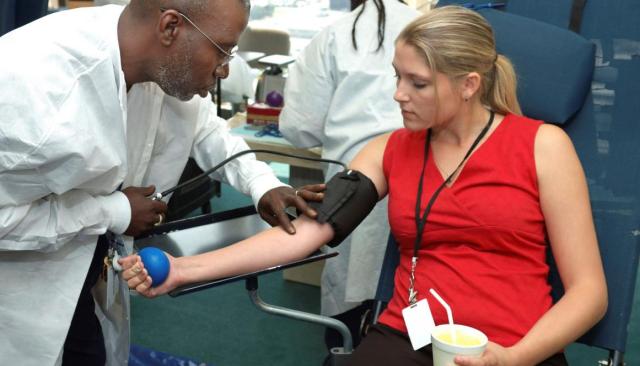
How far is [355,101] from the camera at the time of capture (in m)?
2.29

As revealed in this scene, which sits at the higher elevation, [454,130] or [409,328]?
[454,130]

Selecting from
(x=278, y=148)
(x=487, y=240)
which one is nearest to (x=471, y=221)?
(x=487, y=240)

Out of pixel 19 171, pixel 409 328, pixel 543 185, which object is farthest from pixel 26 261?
pixel 543 185

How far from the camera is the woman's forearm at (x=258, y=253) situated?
5.00 ft

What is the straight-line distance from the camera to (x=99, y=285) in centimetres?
181

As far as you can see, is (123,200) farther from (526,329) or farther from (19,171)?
(526,329)

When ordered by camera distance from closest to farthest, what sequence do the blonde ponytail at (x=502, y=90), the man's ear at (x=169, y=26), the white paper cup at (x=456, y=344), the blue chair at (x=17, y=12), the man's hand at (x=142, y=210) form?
the white paper cup at (x=456, y=344), the man's ear at (x=169, y=26), the man's hand at (x=142, y=210), the blonde ponytail at (x=502, y=90), the blue chair at (x=17, y=12)

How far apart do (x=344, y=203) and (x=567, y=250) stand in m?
0.46

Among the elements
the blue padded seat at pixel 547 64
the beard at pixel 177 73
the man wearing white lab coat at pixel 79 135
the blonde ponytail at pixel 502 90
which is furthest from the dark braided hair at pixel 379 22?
the beard at pixel 177 73

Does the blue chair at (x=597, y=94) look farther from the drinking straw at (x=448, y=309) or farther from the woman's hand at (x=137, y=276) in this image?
the woman's hand at (x=137, y=276)

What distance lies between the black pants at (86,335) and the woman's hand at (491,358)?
32.6 inches

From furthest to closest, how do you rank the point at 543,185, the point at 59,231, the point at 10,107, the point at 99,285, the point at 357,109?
the point at 357,109, the point at 99,285, the point at 543,185, the point at 59,231, the point at 10,107

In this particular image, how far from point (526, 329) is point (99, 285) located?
3.13 feet

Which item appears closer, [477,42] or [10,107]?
[10,107]
